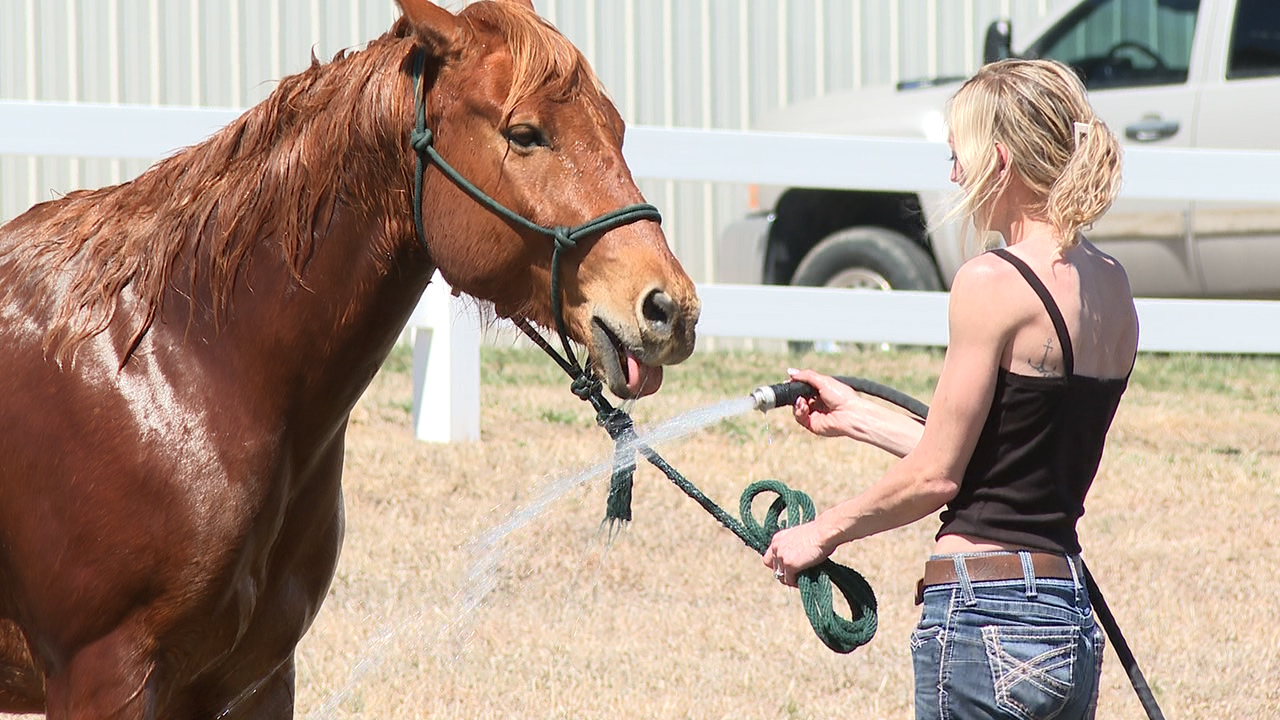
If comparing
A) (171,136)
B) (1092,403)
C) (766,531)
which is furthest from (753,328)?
(1092,403)

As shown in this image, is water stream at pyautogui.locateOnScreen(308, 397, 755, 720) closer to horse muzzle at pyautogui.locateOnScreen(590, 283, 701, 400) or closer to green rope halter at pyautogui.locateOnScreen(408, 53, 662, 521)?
green rope halter at pyautogui.locateOnScreen(408, 53, 662, 521)

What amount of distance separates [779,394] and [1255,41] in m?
6.38

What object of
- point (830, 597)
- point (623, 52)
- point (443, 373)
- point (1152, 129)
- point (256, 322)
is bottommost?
point (443, 373)

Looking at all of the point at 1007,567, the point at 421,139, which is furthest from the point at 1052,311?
the point at 421,139

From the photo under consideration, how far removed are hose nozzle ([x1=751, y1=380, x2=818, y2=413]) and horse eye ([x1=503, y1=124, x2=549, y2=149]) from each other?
675mm

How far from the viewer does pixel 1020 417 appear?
262cm

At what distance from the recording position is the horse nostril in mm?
2617

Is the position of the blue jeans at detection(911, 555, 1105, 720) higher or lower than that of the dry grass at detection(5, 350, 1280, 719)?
higher

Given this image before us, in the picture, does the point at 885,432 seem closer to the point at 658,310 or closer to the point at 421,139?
the point at 658,310

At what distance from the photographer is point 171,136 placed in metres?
6.33

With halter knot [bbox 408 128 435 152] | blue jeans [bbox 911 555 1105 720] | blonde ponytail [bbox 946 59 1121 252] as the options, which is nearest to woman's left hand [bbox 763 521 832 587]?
blue jeans [bbox 911 555 1105 720]

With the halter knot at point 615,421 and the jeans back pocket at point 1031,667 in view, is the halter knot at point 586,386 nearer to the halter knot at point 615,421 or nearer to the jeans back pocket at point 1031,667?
the halter knot at point 615,421

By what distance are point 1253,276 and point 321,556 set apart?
683cm

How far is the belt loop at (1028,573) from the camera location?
2617 mm
